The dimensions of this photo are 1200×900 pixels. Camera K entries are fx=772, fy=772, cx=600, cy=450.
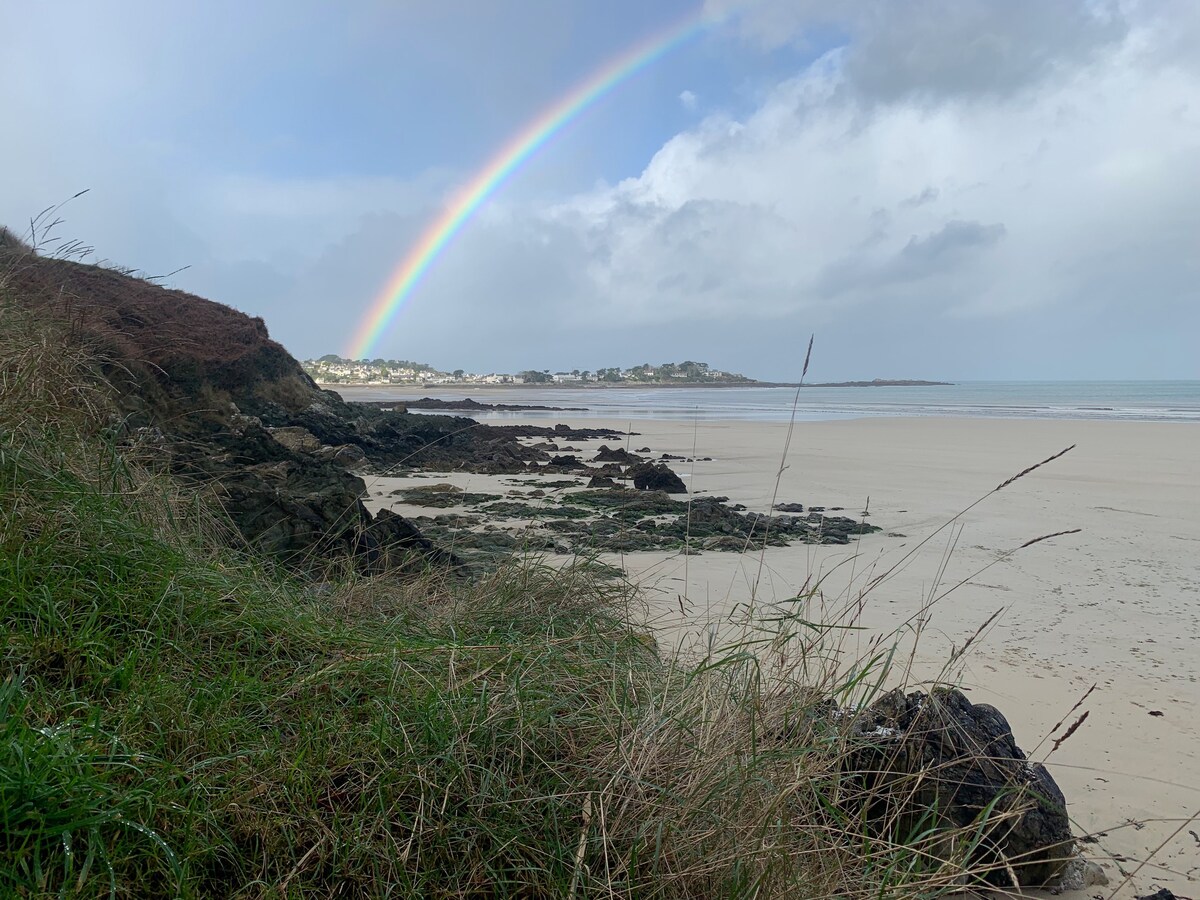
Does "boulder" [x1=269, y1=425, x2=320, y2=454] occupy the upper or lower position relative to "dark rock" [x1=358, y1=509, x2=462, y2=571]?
upper

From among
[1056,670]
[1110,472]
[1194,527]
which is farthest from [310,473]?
[1110,472]

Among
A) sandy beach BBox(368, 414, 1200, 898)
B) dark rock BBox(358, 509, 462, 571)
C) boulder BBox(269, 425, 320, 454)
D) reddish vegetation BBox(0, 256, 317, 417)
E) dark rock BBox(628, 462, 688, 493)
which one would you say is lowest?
sandy beach BBox(368, 414, 1200, 898)

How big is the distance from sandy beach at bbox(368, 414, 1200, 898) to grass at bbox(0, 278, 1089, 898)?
629mm

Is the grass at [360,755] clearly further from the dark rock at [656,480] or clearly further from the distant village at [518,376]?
the distant village at [518,376]

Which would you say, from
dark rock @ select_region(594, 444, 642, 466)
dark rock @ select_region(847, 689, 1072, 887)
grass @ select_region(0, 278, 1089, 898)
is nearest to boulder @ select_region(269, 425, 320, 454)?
dark rock @ select_region(594, 444, 642, 466)

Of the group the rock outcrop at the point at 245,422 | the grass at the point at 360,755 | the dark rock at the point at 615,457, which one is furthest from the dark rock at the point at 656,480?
the grass at the point at 360,755

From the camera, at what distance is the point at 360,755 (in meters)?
2.02

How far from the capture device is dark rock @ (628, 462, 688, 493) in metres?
12.8

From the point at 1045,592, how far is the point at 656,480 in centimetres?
686

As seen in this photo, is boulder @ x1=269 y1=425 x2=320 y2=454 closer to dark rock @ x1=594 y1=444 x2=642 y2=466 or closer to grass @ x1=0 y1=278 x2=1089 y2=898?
dark rock @ x1=594 y1=444 x2=642 y2=466

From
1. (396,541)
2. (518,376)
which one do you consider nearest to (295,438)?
(396,541)

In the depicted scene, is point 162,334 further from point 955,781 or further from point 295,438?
point 955,781

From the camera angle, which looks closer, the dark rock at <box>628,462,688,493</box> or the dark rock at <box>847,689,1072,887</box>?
the dark rock at <box>847,689,1072,887</box>

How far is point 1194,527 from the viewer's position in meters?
9.81
